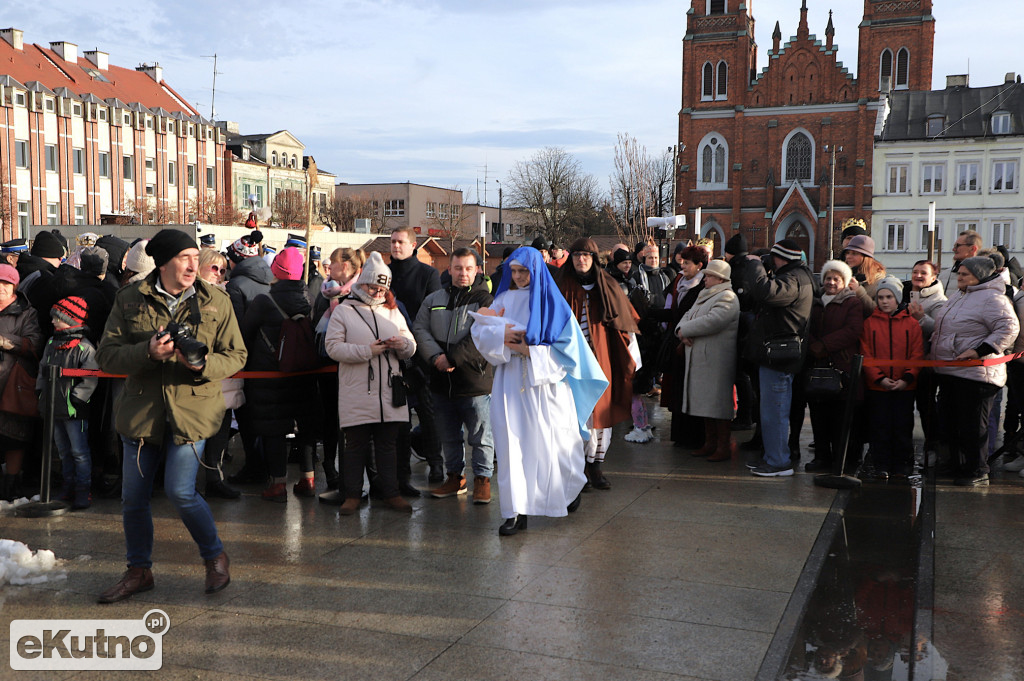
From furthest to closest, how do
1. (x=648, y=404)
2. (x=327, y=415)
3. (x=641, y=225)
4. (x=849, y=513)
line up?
1. (x=641, y=225)
2. (x=648, y=404)
3. (x=327, y=415)
4. (x=849, y=513)

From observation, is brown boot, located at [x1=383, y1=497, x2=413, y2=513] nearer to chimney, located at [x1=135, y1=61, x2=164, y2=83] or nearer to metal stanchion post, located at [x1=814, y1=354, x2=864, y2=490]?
metal stanchion post, located at [x1=814, y1=354, x2=864, y2=490]

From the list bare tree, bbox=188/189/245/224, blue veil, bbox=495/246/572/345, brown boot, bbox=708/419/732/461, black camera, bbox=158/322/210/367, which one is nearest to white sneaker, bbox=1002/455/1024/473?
brown boot, bbox=708/419/732/461

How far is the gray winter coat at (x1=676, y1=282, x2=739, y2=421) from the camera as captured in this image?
8.28m

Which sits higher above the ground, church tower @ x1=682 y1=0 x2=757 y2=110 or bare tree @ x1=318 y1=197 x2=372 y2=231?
church tower @ x1=682 y1=0 x2=757 y2=110

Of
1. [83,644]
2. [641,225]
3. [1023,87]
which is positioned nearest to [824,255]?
[1023,87]

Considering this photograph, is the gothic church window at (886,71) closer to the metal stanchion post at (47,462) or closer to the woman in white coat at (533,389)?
the woman in white coat at (533,389)

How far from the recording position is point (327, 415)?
748 cm

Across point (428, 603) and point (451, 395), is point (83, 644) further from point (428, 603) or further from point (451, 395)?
point (451, 395)

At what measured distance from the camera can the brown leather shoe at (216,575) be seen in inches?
198

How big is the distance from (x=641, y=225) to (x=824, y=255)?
68.9 ft

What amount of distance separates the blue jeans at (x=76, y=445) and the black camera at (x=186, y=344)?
8.88 ft

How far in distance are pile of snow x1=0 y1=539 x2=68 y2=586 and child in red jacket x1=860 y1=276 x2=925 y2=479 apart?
642cm

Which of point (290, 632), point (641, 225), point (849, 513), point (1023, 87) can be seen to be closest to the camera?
point (290, 632)

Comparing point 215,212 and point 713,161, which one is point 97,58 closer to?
point 215,212
